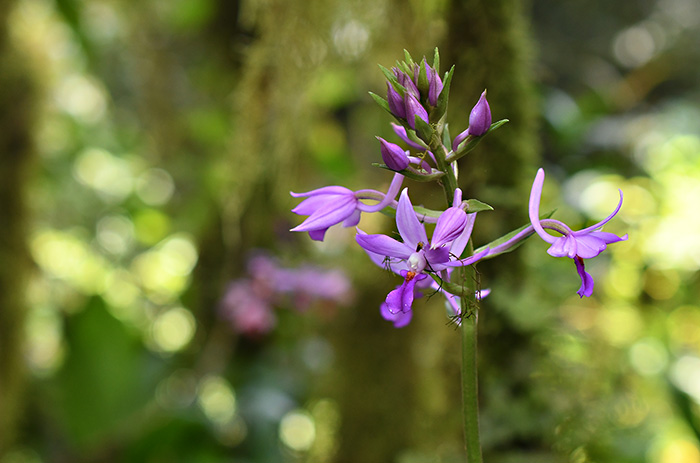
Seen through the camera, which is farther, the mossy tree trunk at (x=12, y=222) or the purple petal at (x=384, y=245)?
the mossy tree trunk at (x=12, y=222)

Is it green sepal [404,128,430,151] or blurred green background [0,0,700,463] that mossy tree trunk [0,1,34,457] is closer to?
blurred green background [0,0,700,463]

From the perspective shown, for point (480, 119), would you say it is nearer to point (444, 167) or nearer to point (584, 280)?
point (444, 167)

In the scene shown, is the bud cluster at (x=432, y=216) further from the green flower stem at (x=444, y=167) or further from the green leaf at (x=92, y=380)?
the green leaf at (x=92, y=380)

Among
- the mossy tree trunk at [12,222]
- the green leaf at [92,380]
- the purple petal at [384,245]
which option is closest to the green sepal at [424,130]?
the purple petal at [384,245]

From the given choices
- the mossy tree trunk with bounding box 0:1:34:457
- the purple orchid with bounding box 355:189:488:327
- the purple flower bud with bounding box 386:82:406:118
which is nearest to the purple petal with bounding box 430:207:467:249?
the purple orchid with bounding box 355:189:488:327

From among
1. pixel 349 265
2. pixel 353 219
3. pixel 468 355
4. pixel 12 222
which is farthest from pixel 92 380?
pixel 468 355

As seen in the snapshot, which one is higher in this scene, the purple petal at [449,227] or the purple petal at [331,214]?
the purple petal at [331,214]
